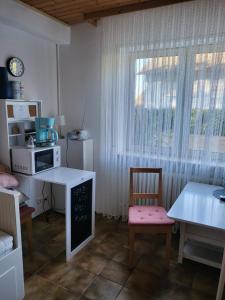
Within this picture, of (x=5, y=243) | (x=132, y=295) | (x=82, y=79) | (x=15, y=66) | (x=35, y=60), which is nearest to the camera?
(x=5, y=243)

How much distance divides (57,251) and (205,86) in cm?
229

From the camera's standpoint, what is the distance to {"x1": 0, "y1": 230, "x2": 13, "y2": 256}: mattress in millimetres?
1584

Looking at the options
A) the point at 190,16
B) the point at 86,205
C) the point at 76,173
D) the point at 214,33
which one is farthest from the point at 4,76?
the point at 214,33

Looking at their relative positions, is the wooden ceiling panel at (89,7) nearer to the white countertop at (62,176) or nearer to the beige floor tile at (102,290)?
the white countertop at (62,176)

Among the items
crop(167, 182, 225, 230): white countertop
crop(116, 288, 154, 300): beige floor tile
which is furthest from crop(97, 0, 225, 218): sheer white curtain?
crop(116, 288, 154, 300): beige floor tile

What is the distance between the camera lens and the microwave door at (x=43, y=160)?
2434mm

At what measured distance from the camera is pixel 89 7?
8.13ft

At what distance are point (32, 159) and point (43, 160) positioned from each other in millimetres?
173

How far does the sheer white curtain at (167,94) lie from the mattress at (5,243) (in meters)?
1.57

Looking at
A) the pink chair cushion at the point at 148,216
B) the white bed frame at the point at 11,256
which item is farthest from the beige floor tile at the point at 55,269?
the pink chair cushion at the point at 148,216

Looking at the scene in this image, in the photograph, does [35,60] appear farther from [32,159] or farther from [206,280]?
[206,280]

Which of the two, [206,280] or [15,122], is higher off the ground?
[15,122]

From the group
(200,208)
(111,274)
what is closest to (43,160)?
(111,274)

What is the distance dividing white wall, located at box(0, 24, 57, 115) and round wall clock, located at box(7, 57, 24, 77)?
0.05 meters
